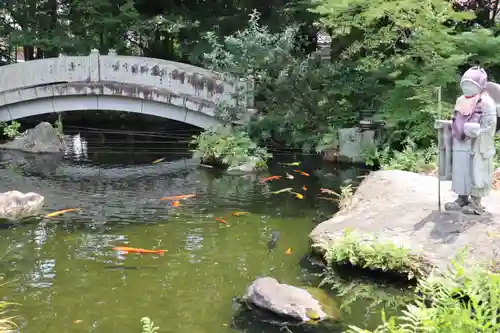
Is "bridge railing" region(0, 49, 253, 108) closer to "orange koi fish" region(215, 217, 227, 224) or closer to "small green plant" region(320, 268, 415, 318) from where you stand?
"orange koi fish" region(215, 217, 227, 224)

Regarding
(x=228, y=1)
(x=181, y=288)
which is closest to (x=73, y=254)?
(x=181, y=288)

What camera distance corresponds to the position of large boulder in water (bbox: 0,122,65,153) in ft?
53.8

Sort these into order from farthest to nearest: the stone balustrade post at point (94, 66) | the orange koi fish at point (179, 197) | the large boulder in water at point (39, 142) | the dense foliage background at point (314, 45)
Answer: the large boulder in water at point (39, 142) < the stone balustrade post at point (94, 66) < the dense foliage background at point (314, 45) < the orange koi fish at point (179, 197)

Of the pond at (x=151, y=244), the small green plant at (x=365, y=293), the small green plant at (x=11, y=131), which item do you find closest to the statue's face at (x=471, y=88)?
the small green plant at (x=365, y=293)

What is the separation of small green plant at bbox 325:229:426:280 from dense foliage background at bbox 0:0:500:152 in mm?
6071

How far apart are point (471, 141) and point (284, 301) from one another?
9.67 feet

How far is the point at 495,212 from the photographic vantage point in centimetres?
739

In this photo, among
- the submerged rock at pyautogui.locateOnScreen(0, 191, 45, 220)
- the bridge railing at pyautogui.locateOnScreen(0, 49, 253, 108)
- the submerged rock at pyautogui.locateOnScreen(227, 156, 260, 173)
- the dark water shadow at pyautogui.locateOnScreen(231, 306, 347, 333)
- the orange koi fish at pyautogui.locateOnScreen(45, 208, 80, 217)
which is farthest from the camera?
the bridge railing at pyautogui.locateOnScreen(0, 49, 253, 108)

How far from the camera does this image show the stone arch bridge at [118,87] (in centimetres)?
1573

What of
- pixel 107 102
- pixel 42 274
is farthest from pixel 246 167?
pixel 42 274

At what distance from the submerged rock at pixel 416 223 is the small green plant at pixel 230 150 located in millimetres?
5113

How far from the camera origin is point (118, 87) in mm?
16156

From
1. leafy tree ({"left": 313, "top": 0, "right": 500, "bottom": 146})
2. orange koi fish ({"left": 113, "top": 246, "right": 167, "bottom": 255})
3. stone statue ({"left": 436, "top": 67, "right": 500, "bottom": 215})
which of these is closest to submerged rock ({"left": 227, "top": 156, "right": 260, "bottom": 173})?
leafy tree ({"left": 313, "top": 0, "right": 500, "bottom": 146})

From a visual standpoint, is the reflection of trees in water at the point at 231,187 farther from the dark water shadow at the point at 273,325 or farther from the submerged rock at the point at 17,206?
the dark water shadow at the point at 273,325
